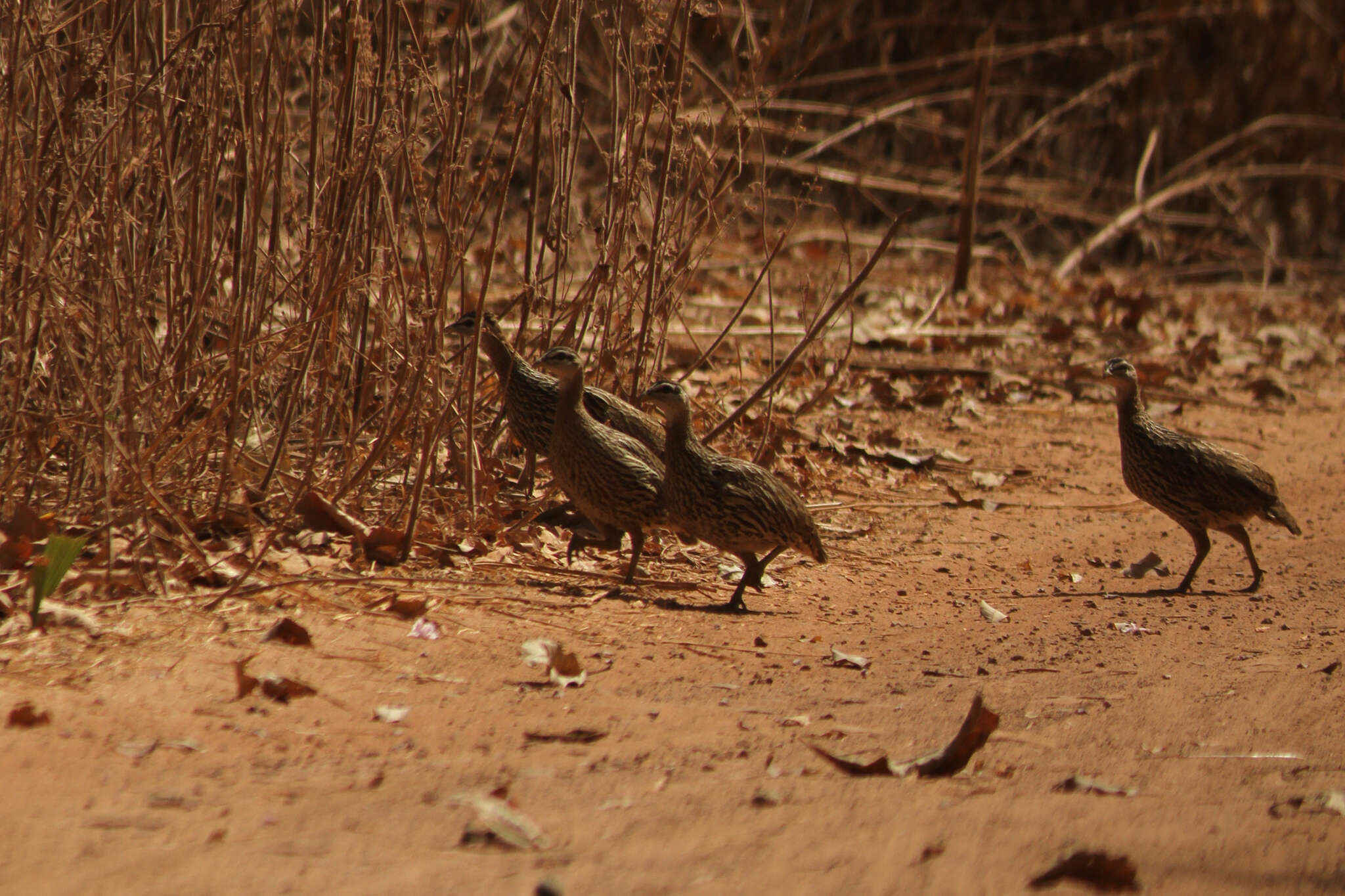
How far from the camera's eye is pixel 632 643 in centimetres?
509

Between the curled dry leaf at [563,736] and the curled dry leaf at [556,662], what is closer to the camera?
the curled dry leaf at [563,736]

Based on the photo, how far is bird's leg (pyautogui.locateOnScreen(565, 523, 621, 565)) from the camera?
6168 mm

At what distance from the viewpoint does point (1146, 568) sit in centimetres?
695

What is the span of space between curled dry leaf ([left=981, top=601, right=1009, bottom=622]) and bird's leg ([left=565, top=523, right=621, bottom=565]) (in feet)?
4.61

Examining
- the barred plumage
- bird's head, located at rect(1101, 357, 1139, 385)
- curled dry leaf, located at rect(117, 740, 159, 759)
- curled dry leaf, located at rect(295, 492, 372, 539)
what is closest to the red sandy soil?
curled dry leaf, located at rect(117, 740, 159, 759)

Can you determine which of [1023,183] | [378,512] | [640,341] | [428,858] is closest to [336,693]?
[428,858]

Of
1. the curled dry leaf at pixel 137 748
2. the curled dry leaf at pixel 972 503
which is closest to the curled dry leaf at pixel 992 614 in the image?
the curled dry leaf at pixel 972 503

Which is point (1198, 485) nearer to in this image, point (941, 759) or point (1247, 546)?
point (1247, 546)

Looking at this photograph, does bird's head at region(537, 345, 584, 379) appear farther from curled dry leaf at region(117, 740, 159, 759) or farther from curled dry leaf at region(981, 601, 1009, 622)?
curled dry leaf at region(117, 740, 159, 759)

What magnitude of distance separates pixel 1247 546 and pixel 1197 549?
195 millimetres

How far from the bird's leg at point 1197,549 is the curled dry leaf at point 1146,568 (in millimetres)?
128

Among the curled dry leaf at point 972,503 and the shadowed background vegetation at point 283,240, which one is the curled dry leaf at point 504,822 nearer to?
the shadowed background vegetation at point 283,240

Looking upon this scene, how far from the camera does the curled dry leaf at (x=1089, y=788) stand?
3.94 metres

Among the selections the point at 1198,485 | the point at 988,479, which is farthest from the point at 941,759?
the point at 988,479
